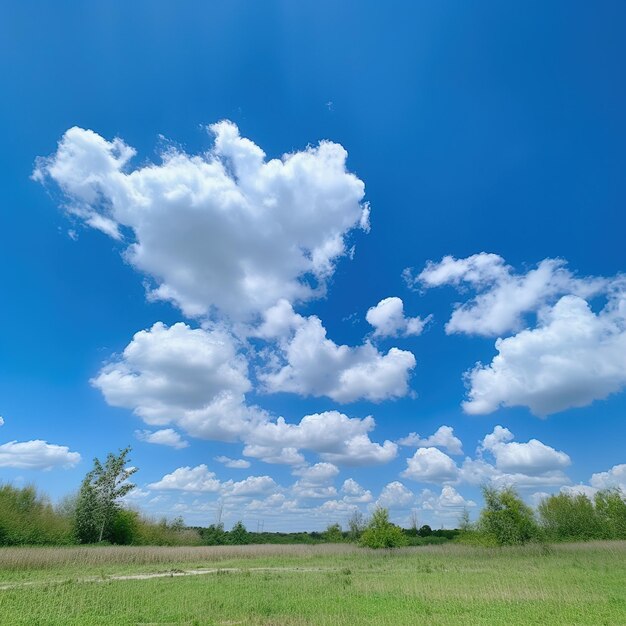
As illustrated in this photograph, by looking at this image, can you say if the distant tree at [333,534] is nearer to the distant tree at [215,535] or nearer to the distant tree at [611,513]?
the distant tree at [215,535]

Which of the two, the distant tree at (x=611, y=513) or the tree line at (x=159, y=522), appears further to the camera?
the distant tree at (x=611, y=513)

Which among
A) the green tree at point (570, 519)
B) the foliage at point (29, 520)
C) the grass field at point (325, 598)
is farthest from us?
the green tree at point (570, 519)

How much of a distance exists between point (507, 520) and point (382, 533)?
1413 cm

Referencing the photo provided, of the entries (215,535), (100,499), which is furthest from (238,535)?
(100,499)

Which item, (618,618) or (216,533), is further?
(216,533)

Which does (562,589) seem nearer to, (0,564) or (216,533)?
(0,564)

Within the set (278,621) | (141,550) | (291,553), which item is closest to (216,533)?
(291,553)

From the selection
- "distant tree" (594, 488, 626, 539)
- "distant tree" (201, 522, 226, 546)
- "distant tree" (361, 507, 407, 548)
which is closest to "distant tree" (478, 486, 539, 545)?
"distant tree" (361, 507, 407, 548)

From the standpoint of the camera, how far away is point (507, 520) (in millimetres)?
40844

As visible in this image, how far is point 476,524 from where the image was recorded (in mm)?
44594

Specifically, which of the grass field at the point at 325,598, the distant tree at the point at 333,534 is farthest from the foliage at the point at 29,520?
the distant tree at the point at 333,534

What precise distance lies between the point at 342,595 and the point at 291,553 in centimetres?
2975

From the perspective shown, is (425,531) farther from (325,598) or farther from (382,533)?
(325,598)

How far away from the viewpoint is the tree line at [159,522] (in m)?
40.2
